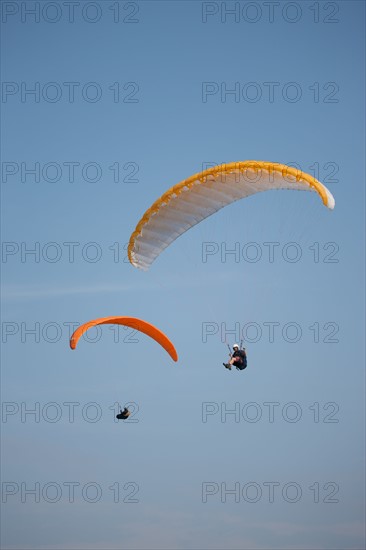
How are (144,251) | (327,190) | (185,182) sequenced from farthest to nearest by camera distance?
1. (144,251)
2. (185,182)
3. (327,190)

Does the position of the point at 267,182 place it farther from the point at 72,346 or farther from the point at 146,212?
the point at 72,346

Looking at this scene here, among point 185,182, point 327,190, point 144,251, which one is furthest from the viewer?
point 144,251

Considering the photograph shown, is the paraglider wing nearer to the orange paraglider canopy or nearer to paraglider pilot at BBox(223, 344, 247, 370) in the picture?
the orange paraglider canopy

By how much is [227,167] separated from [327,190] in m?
3.11

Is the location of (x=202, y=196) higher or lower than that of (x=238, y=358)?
higher

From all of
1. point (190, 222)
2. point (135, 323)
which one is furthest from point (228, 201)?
point (135, 323)

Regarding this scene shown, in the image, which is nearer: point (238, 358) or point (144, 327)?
point (238, 358)

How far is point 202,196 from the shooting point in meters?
44.7

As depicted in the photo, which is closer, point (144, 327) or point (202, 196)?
point (202, 196)

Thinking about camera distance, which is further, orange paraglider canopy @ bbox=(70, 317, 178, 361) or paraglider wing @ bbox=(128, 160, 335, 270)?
orange paraglider canopy @ bbox=(70, 317, 178, 361)

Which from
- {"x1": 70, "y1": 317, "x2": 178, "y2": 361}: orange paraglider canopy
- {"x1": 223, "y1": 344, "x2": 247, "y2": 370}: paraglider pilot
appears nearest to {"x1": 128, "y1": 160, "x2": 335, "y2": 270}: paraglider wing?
{"x1": 70, "y1": 317, "x2": 178, "y2": 361}: orange paraglider canopy

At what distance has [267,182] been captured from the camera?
4309cm

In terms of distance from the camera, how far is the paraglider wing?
41875mm

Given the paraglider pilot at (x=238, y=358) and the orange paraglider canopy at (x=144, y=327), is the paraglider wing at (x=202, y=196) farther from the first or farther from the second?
the paraglider pilot at (x=238, y=358)
